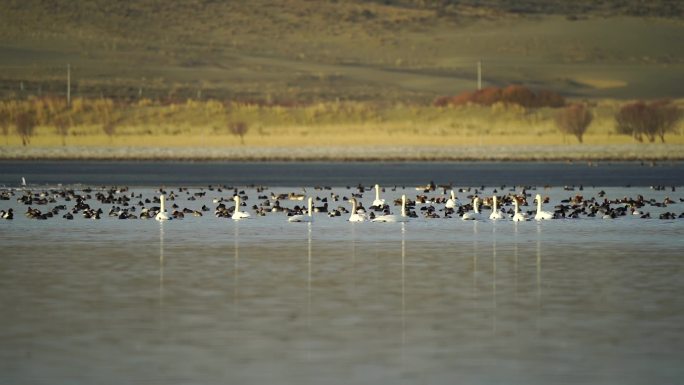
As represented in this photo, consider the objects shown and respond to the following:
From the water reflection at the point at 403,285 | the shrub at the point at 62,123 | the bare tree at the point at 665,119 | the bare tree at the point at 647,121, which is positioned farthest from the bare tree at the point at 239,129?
the water reflection at the point at 403,285

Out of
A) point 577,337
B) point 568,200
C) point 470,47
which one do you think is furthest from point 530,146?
point 470,47

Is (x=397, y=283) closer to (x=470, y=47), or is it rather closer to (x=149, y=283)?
(x=149, y=283)

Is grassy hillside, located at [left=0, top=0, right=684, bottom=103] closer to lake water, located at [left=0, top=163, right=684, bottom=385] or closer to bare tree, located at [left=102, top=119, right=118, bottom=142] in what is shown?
bare tree, located at [left=102, top=119, right=118, bottom=142]

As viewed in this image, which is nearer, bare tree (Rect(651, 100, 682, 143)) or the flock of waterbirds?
the flock of waterbirds

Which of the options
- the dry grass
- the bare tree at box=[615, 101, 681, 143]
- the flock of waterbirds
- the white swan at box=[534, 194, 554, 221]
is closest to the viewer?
the white swan at box=[534, 194, 554, 221]

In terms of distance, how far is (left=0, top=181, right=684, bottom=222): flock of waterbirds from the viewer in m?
32.6

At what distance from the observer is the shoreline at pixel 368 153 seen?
67000 millimetres

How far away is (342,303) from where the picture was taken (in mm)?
18453

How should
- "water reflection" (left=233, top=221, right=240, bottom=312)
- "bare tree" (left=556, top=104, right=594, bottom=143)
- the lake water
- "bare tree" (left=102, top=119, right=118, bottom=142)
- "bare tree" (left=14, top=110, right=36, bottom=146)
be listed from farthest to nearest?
"bare tree" (left=102, top=119, right=118, bottom=142)
"bare tree" (left=14, top=110, right=36, bottom=146)
"bare tree" (left=556, top=104, right=594, bottom=143)
"water reflection" (left=233, top=221, right=240, bottom=312)
the lake water

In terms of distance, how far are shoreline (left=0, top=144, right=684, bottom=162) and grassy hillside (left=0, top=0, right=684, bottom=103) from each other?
135ft

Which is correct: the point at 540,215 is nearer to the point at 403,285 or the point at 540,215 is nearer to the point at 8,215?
the point at 8,215

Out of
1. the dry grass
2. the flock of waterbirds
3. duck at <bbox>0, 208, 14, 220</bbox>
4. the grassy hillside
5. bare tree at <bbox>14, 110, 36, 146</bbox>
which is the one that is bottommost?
duck at <bbox>0, 208, 14, 220</bbox>

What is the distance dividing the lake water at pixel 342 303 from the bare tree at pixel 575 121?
151 ft

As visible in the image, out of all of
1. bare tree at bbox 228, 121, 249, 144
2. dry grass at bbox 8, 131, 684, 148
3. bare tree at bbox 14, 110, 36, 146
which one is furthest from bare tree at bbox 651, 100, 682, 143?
bare tree at bbox 14, 110, 36, 146
